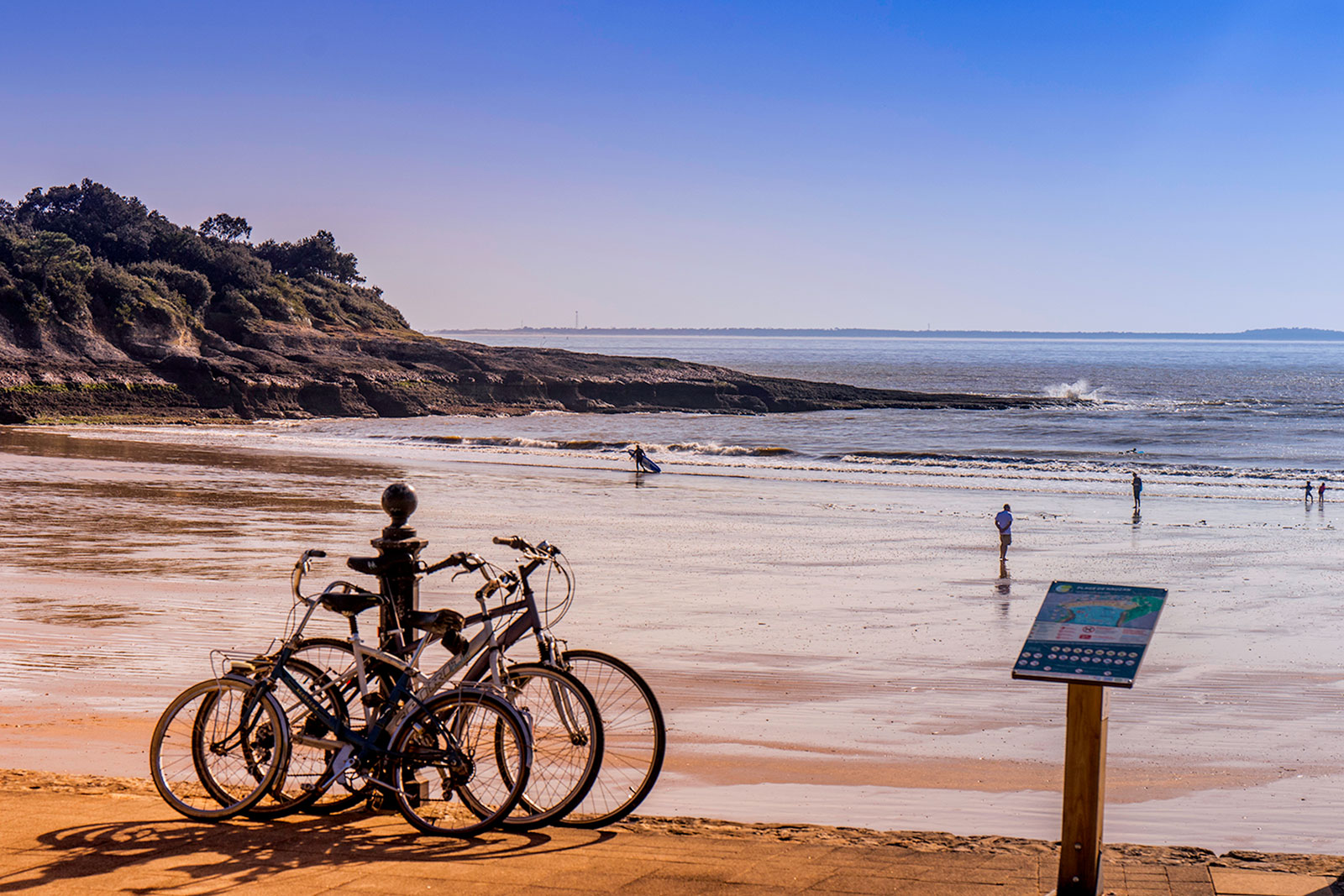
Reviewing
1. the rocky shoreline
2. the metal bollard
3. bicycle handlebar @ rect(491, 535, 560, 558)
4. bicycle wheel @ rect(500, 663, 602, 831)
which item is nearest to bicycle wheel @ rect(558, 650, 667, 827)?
bicycle wheel @ rect(500, 663, 602, 831)

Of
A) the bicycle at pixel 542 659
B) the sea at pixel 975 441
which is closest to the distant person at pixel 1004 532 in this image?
the bicycle at pixel 542 659

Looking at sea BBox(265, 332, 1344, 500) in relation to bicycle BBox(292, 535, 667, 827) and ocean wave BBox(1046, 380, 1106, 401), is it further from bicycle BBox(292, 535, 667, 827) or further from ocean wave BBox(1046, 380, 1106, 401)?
bicycle BBox(292, 535, 667, 827)

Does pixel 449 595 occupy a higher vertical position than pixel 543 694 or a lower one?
lower

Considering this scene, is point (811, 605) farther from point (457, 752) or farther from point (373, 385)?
point (373, 385)

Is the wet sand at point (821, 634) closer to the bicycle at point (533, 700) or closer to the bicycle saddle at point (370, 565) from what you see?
the bicycle at point (533, 700)

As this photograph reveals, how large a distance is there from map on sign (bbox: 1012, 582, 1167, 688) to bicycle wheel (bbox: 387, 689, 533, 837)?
2.26m

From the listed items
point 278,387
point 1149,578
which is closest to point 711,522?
point 1149,578

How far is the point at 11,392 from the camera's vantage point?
47469mm

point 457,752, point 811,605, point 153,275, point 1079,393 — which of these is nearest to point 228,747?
point 457,752

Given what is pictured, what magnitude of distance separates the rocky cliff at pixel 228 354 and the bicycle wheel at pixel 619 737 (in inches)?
1917

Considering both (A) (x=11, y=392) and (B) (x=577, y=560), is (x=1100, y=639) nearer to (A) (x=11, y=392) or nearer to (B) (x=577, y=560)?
(B) (x=577, y=560)

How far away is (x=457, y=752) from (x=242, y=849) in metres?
0.99

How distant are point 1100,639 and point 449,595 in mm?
8927

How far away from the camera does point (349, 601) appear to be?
17.3ft
